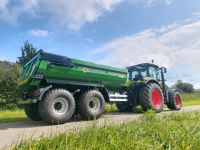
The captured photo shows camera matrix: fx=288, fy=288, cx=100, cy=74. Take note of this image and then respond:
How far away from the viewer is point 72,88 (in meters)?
10.7

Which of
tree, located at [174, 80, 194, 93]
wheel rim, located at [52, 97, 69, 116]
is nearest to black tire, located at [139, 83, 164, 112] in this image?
wheel rim, located at [52, 97, 69, 116]

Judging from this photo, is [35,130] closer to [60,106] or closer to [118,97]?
[60,106]

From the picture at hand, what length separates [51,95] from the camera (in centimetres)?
937

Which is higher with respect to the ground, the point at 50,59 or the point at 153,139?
the point at 50,59

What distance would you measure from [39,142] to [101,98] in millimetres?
5846

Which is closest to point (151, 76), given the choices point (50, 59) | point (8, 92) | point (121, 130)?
point (50, 59)

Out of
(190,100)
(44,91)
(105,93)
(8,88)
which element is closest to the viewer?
(44,91)

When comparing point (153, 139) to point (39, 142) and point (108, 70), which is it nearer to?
point (39, 142)

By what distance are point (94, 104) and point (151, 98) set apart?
136 inches

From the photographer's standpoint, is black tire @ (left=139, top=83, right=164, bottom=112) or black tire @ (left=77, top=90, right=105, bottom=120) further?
black tire @ (left=139, top=83, right=164, bottom=112)

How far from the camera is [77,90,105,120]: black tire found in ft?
33.7

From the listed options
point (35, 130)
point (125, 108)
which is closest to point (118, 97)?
point (125, 108)

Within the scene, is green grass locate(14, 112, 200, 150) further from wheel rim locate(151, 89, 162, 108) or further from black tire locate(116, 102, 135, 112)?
black tire locate(116, 102, 135, 112)

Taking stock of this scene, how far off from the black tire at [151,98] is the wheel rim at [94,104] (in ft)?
9.48
